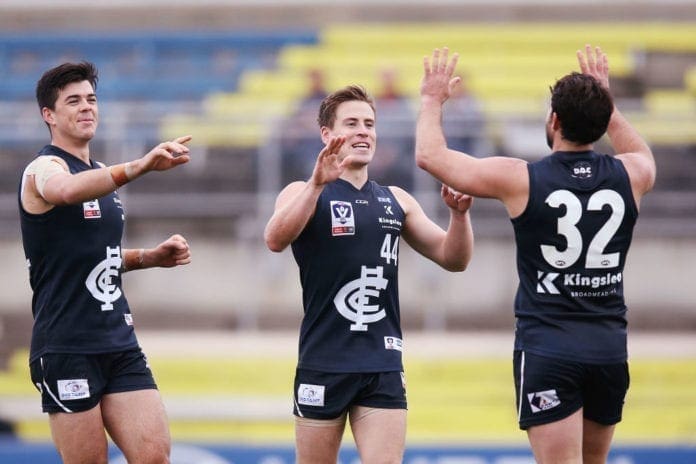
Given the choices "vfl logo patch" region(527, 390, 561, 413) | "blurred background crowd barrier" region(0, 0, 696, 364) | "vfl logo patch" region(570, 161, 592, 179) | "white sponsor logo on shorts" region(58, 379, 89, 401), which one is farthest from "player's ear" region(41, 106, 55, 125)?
"blurred background crowd barrier" region(0, 0, 696, 364)

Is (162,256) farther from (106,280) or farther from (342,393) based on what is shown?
(342,393)

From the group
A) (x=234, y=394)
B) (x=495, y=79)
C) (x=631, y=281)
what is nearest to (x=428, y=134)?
(x=234, y=394)

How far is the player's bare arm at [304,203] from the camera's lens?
540 centimetres

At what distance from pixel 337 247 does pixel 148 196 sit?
Result: 24.4 feet

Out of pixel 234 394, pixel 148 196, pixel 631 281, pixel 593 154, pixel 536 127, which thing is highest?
pixel 593 154

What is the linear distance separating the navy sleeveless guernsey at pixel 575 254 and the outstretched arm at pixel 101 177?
1.62 m

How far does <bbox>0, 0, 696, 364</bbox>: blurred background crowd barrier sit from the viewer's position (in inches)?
475

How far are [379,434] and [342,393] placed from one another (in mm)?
268

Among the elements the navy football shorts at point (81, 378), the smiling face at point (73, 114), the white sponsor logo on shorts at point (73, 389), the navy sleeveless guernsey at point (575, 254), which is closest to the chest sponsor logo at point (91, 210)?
the smiling face at point (73, 114)

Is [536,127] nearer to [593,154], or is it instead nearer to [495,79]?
[495,79]

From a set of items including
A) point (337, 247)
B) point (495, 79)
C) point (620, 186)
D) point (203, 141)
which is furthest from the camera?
point (495, 79)

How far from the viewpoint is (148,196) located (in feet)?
41.9

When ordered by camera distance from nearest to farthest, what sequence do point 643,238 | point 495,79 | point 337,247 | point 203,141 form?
point 337,247 < point 643,238 < point 203,141 < point 495,79

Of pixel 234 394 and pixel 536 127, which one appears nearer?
pixel 234 394
